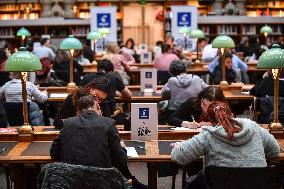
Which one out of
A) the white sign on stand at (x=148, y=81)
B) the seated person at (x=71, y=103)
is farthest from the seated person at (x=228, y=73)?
the seated person at (x=71, y=103)

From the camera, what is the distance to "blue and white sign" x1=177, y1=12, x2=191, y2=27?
15.8 m

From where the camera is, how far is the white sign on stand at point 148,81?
8148 millimetres

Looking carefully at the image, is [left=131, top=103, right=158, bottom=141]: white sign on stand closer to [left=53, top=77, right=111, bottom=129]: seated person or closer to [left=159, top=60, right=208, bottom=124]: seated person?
[left=53, top=77, right=111, bottom=129]: seated person

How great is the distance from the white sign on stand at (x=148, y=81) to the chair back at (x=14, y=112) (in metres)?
2.25

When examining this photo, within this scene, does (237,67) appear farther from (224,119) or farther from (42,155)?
(224,119)

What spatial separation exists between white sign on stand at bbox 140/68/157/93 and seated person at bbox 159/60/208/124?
3.37 ft

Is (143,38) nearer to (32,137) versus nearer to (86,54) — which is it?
(86,54)

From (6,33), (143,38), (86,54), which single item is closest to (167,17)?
(143,38)

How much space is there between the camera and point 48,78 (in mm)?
9125

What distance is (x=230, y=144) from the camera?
3742 mm

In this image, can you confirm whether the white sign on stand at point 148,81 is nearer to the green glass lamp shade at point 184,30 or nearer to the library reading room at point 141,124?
the library reading room at point 141,124

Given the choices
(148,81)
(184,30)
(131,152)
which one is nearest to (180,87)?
(148,81)

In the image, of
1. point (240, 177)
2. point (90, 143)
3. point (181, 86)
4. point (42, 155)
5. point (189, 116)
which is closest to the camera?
point (240, 177)

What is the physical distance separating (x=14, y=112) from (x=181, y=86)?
6.10ft
